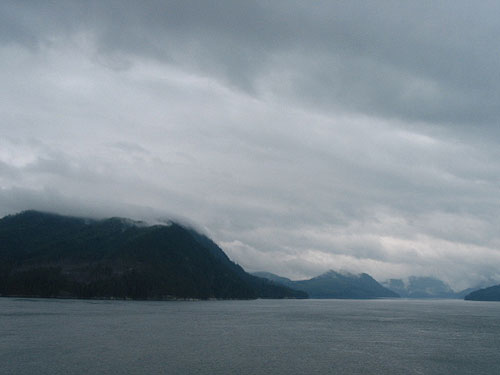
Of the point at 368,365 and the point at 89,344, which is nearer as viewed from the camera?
the point at 368,365

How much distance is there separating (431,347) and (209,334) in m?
69.2

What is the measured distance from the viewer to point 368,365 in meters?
98.3

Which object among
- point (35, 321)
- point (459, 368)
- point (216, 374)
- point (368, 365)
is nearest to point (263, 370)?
point (216, 374)

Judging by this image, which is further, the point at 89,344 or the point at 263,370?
the point at 89,344

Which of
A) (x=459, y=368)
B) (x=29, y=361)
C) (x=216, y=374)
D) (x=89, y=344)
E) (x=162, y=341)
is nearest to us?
(x=216, y=374)

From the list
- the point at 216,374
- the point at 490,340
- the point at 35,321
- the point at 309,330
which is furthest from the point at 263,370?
the point at 35,321

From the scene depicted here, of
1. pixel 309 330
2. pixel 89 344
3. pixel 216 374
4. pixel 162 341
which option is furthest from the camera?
pixel 309 330

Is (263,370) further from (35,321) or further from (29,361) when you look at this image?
(35,321)

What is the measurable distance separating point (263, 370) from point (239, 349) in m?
26.5

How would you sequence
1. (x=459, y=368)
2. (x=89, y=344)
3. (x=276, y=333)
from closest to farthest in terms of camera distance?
(x=459, y=368)
(x=89, y=344)
(x=276, y=333)

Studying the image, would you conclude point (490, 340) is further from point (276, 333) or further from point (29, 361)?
point (29, 361)

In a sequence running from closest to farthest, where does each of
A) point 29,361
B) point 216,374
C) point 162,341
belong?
point 216,374, point 29,361, point 162,341

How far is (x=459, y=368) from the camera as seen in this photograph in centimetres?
9781

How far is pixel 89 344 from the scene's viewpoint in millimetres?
114938
